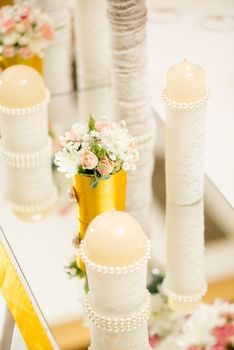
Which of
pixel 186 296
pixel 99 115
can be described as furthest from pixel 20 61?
pixel 186 296

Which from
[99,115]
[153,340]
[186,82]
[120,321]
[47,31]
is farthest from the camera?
[47,31]

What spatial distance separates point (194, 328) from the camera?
72.9 inches

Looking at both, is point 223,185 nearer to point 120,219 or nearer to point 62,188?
point 62,188

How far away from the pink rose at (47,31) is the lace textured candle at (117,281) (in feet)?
4.40

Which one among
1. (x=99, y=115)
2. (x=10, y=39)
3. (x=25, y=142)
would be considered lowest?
(x=99, y=115)

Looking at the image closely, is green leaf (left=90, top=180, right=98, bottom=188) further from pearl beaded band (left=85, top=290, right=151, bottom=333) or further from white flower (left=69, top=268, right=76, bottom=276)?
pearl beaded band (left=85, top=290, right=151, bottom=333)

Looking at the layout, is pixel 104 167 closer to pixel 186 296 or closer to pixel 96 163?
pixel 96 163

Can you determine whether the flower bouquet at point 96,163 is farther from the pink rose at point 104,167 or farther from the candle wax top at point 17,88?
the candle wax top at point 17,88

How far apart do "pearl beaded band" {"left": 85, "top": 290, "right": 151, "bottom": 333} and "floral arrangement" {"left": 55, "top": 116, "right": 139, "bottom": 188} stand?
0.36 metres

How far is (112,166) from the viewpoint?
199 cm

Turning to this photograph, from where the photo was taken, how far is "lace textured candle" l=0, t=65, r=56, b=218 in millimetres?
2334

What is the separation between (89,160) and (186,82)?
1.07ft

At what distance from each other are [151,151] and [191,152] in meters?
0.34

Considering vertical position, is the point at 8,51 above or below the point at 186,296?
above
